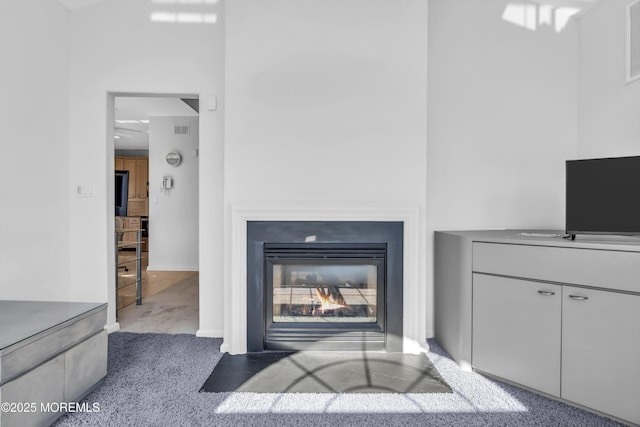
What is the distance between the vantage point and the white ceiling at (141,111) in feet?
15.1

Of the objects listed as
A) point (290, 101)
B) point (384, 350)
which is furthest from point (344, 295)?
point (290, 101)

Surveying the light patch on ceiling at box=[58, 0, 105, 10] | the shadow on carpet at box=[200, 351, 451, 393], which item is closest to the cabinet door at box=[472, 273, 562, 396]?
the shadow on carpet at box=[200, 351, 451, 393]

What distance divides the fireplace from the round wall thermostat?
140 inches

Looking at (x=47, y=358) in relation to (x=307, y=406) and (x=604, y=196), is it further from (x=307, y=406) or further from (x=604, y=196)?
(x=604, y=196)

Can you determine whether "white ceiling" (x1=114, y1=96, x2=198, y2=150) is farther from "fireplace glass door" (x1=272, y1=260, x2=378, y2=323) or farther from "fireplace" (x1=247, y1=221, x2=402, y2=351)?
"fireplace glass door" (x1=272, y1=260, x2=378, y2=323)

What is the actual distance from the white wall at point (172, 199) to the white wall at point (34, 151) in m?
2.68

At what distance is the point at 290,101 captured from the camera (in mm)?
2334

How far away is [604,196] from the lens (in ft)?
5.87

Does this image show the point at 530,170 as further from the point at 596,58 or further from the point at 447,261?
the point at 447,261

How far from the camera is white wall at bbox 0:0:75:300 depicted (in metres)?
2.10

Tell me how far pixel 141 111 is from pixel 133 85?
9.12 ft

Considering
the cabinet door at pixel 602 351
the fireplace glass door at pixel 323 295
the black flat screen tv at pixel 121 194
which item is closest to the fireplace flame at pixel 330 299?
the fireplace glass door at pixel 323 295

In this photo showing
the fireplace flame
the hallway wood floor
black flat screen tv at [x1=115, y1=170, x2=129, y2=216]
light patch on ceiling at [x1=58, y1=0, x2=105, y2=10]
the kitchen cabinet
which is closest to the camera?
the fireplace flame

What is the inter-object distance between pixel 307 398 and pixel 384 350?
2.51 feet
